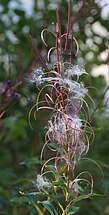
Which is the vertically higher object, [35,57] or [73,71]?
[35,57]

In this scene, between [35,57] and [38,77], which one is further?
[35,57]

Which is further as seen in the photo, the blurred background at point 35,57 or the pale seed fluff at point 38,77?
the blurred background at point 35,57

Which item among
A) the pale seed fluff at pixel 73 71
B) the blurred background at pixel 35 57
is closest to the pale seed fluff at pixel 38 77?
the pale seed fluff at pixel 73 71

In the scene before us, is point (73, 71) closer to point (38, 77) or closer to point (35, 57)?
point (38, 77)

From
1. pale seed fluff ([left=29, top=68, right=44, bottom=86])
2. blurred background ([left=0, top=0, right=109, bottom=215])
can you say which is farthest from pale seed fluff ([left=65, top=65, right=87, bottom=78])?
blurred background ([left=0, top=0, right=109, bottom=215])

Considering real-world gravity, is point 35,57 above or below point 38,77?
above

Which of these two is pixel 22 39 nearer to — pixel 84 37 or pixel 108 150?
pixel 84 37

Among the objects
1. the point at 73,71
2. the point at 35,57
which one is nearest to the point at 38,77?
the point at 73,71

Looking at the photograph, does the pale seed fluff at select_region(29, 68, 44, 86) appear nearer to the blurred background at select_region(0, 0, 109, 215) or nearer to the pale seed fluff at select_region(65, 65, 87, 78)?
the pale seed fluff at select_region(65, 65, 87, 78)

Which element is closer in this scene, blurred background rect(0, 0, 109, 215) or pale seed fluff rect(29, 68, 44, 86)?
pale seed fluff rect(29, 68, 44, 86)

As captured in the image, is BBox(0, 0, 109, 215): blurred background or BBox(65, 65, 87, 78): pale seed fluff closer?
BBox(65, 65, 87, 78): pale seed fluff

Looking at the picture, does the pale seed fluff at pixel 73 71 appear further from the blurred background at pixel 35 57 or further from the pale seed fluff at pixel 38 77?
the blurred background at pixel 35 57

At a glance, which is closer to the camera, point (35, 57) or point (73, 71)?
point (73, 71)
